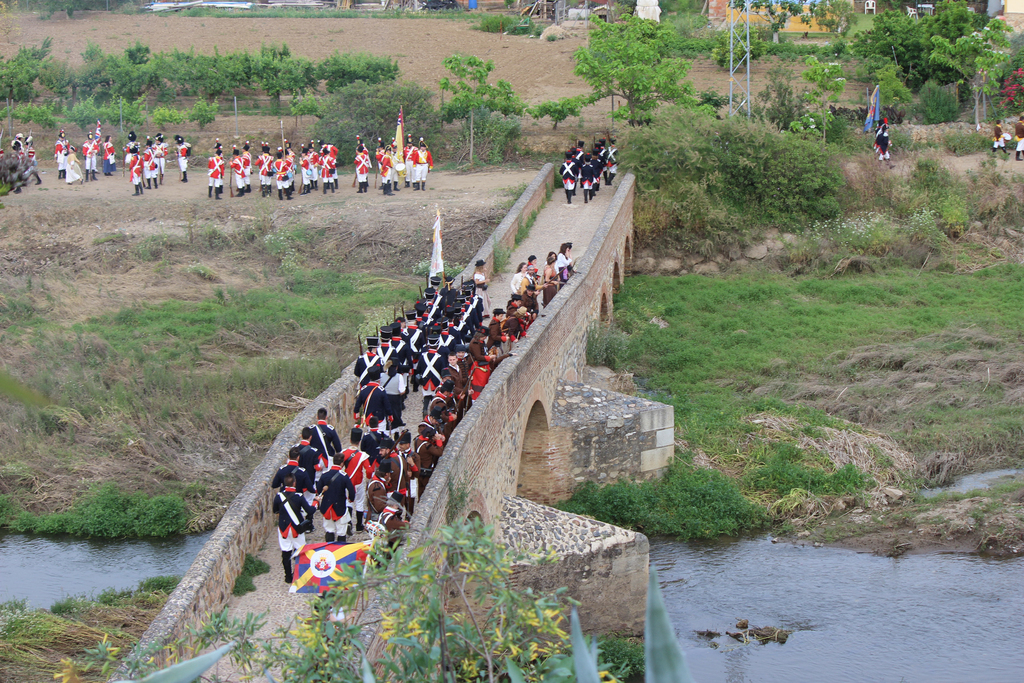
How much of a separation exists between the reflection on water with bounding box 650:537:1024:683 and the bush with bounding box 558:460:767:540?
305 mm

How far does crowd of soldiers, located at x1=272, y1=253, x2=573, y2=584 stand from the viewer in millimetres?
10394

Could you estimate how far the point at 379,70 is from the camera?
3488cm

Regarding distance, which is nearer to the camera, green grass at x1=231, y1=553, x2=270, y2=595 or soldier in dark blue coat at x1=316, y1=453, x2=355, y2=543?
green grass at x1=231, y1=553, x2=270, y2=595

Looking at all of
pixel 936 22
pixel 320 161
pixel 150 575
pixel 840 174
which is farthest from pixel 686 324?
pixel 936 22

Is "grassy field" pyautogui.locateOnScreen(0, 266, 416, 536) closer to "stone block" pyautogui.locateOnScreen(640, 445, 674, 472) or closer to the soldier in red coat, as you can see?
the soldier in red coat

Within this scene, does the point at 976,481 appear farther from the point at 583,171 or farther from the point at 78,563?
the point at 78,563

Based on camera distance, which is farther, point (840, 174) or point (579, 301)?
point (840, 174)

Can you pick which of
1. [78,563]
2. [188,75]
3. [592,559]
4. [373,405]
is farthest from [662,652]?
[188,75]

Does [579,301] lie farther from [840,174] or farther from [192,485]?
[840,174]

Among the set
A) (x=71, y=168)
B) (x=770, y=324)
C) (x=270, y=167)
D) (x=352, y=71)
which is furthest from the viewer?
(x=352, y=71)

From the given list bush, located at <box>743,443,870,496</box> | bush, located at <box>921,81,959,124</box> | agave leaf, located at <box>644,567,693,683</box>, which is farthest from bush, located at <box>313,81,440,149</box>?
agave leaf, located at <box>644,567,693,683</box>

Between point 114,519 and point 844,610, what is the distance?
984 cm

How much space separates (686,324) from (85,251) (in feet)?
43.8

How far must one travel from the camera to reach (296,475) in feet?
34.2
